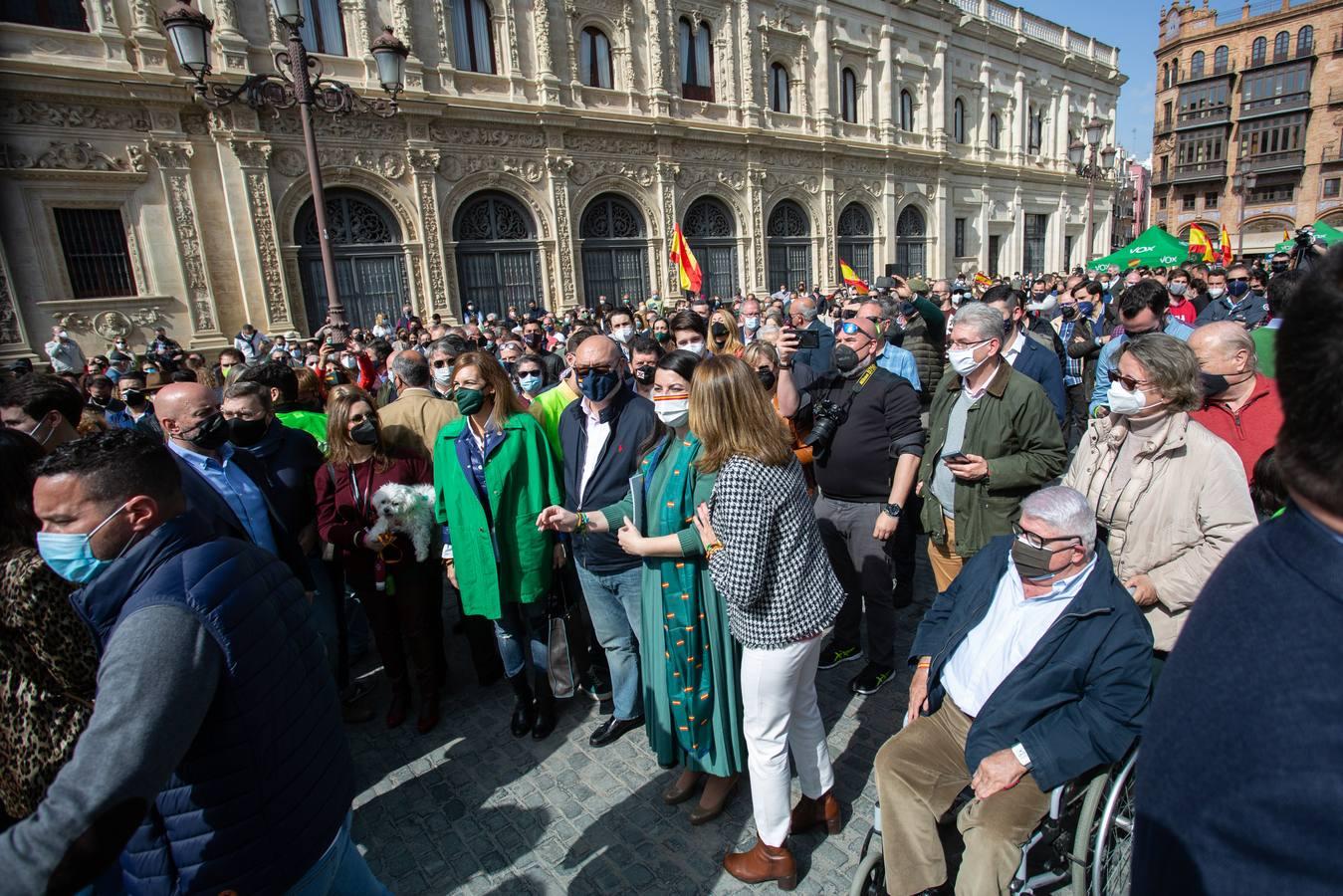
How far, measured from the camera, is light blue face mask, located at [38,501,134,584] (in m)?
1.64

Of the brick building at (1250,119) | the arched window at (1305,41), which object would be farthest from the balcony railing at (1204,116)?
the arched window at (1305,41)

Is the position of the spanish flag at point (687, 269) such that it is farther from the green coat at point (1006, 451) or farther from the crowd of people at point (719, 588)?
the green coat at point (1006, 451)

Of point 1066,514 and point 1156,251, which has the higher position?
point 1156,251

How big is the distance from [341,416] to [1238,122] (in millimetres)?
60430

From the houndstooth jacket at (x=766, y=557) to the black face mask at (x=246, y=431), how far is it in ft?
8.50

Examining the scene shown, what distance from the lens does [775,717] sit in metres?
2.54

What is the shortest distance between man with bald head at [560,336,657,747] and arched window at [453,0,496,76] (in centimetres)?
1586

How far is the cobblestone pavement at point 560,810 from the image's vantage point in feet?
9.16

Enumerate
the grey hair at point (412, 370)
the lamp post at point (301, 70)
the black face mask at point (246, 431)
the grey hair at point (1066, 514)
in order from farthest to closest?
the lamp post at point (301, 70) → the grey hair at point (412, 370) → the black face mask at point (246, 431) → the grey hair at point (1066, 514)

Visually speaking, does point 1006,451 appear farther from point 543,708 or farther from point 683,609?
point 543,708

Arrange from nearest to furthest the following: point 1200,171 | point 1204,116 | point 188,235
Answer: point 188,235 → point 1204,116 → point 1200,171

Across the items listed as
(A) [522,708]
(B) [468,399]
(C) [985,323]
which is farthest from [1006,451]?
(A) [522,708]

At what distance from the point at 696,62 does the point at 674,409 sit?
2054 cm

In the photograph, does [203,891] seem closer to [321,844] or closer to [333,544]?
[321,844]
